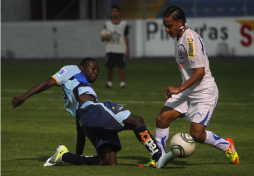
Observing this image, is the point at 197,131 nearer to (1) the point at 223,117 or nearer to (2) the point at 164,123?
(2) the point at 164,123

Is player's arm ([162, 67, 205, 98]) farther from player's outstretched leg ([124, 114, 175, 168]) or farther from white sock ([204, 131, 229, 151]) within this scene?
white sock ([204, 131, 229, 151])

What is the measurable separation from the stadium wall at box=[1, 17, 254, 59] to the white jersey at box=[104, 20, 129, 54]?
12603 millimetres

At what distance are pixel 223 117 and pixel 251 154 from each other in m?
3.84

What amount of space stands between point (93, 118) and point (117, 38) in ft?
36.8

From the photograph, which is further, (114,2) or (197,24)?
(114,2)

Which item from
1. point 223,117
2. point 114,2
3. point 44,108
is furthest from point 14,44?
point 223,117

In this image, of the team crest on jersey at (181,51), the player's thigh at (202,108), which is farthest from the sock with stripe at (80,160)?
the team crest on jersey at (181,51)

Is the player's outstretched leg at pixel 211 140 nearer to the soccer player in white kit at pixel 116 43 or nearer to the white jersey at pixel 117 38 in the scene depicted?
the soccer player in white kit at pixel 116 43

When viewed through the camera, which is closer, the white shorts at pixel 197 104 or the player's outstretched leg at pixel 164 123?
the white shorts at pixel 197 104

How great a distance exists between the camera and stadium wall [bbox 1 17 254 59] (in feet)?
95.0

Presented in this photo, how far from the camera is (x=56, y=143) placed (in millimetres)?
8273

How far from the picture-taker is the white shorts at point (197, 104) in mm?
6367

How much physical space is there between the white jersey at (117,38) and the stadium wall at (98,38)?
12603 mm

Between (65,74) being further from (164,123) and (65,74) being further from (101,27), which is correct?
(101,27)
